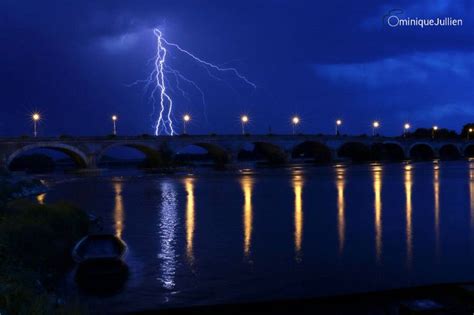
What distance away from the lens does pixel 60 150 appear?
255 ft

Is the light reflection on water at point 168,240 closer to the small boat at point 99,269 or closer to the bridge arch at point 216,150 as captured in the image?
the small boat at point 99,269

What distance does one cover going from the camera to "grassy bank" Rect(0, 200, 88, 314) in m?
8.77

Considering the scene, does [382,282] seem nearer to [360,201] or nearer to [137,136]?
[360,201]

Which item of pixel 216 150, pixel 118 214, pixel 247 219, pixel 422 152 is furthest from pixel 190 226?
pixel 422 152

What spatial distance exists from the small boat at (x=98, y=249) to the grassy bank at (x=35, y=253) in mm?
713

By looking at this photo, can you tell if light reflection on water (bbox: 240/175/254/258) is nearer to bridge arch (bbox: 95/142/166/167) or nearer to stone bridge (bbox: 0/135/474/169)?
stone bridge (bbox: 0/135/474/169)

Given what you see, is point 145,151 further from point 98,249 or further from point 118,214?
point 98,249

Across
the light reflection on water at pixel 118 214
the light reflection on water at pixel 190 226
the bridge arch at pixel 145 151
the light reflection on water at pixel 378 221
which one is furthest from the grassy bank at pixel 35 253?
the bridge arch at pixel 145 151

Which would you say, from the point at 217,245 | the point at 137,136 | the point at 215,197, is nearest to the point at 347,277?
the point at 217,245

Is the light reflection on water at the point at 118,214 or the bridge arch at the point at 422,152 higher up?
the bridge arch at the point at 422,152

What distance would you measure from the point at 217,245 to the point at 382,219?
1063 cm

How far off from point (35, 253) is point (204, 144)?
7705cm

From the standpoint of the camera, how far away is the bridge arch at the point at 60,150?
68.2 m

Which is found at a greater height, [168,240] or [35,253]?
[35,253]
